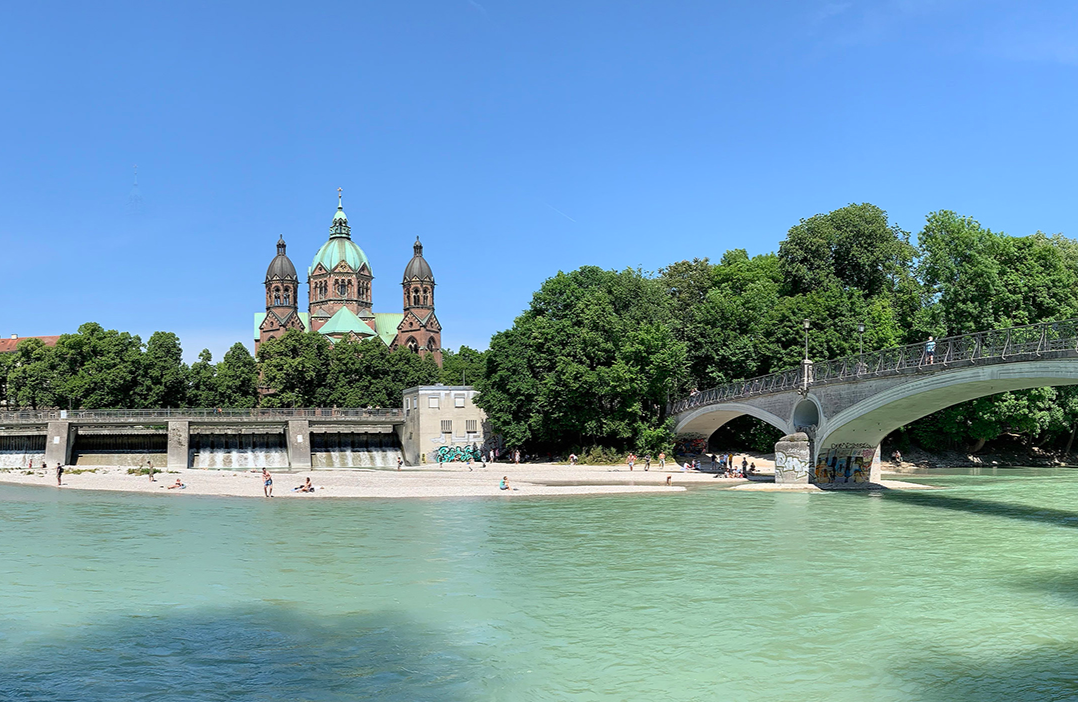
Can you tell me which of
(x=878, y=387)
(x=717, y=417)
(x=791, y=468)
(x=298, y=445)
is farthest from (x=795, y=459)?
(x=298, y=445)

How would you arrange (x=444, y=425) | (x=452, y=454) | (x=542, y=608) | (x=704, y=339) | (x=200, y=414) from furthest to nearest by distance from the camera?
(x=200, y=414) < (x=444, y=425) < (x=452, y=454) < (x=704, y=339) < (x=542, y=608)

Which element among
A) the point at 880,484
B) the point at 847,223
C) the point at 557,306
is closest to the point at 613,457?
the point at 557,306

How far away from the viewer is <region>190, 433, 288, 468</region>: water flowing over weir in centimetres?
6322

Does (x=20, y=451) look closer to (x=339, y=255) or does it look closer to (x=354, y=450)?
(x=354, y=450)

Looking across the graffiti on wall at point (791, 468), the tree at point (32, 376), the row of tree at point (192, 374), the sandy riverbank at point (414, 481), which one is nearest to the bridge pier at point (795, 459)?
the graffiti on wall at point (791, 468)

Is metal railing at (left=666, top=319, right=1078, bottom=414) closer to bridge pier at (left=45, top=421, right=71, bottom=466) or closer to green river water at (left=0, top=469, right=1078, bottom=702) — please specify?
green river water at (left=0, top=469, right=1078, bottom=702)

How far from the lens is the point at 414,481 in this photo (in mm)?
47656

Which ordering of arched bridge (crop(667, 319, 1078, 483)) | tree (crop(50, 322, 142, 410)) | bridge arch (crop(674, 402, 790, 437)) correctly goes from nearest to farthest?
arched bridge (crop(667, 319, 1078, 483)) → bridge arch (crop(674, 402, 790, 437)) → tree (crop(50, 322, 142, 410))

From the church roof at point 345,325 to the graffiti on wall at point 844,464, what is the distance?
3651 inches

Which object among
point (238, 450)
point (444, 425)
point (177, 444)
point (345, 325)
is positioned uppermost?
point (345, 325)

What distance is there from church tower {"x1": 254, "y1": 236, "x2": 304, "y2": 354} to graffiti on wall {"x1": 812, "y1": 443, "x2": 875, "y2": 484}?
108 m

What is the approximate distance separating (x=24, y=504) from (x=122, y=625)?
26.4 m

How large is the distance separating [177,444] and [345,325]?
221 ft

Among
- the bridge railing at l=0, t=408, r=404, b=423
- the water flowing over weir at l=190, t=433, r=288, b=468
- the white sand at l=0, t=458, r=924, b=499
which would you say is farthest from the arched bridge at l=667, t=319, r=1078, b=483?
the water flowing over weir at l=190, t=433, r=288, b=468
